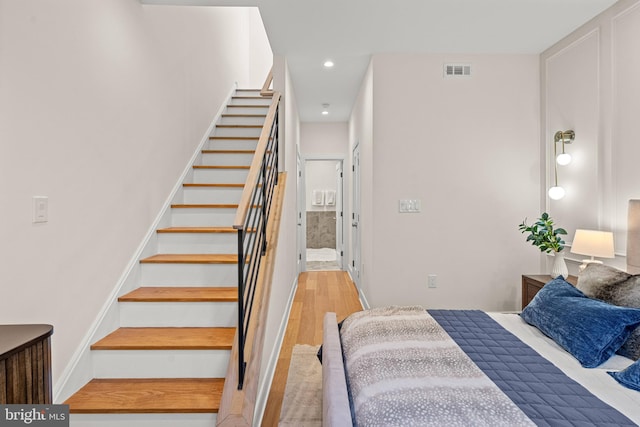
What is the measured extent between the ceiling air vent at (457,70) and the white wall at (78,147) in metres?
2.64

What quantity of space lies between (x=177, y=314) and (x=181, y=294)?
0.13m

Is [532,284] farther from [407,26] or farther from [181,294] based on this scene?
[181,294]

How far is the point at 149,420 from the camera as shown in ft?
5.63

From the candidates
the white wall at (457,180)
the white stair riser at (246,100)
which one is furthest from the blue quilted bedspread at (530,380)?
the white stair riser at (246,100)

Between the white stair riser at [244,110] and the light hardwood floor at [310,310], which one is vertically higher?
the white stair riser at [244,110]

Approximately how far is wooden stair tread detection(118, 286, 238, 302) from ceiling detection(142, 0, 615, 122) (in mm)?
2111

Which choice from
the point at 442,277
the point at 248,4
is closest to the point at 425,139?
the point at 442,277

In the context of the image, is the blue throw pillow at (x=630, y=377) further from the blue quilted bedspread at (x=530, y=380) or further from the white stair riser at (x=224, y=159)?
the white stair riser at (x=224, y=159)

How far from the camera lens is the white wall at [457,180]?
3.51 m

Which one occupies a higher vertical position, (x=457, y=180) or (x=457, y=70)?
(x=457, y=70)

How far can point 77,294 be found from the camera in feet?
6.27

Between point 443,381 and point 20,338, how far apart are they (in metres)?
1.44

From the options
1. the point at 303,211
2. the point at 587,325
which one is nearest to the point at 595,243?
the point at 587,325

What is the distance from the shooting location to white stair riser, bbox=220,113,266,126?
14.4 feet
